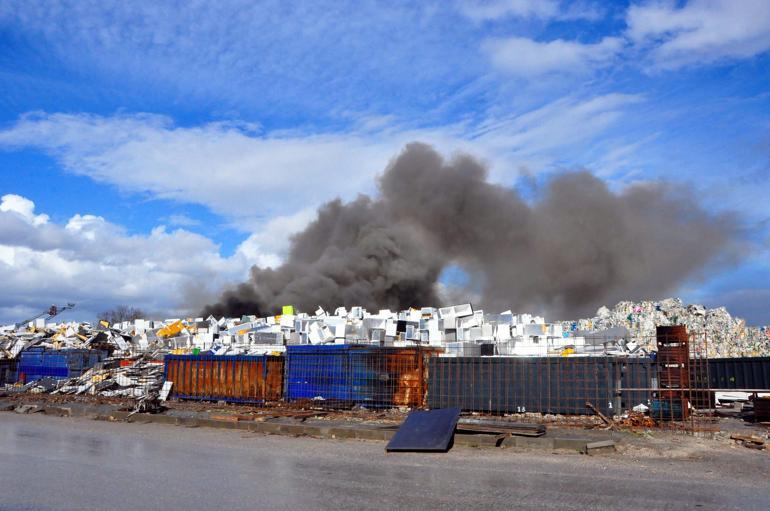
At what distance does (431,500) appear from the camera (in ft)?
23.3

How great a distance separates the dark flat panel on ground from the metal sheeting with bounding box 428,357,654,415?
3123mm

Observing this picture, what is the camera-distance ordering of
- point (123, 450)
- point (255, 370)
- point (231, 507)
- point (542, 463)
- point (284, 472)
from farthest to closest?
1. point (255, 370)
2. point (123, 450)
3. point (542, 463)
4. point (284, 472)
5. point (231, 507)

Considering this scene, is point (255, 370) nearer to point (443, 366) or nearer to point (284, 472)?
point (443, 366)

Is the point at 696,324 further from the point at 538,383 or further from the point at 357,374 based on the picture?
the point at 357,374

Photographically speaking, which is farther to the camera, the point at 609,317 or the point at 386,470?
the point at 609,317

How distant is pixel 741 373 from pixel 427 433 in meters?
12.8

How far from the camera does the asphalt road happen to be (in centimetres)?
693

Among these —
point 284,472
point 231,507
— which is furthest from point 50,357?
point 231,507

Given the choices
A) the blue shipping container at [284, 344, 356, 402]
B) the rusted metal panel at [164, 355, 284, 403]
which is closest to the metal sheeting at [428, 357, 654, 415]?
the blue shipping container at [284, 344, 356, 402]

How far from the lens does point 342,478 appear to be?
846 cm

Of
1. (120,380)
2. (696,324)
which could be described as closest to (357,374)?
(120,380)

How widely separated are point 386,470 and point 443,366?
22.5 ft

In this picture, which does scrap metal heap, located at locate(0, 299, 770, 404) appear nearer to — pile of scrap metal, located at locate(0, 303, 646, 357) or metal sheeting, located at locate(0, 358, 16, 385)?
pile of scrap metal, located at locate(0, 303, 646, 357)

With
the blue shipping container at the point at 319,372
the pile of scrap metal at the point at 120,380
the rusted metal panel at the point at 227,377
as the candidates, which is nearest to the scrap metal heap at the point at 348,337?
the pile of scrap metal at the point at 120,380
